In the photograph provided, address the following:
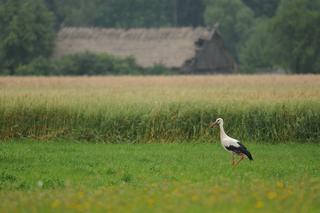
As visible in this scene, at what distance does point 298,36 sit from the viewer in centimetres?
6806

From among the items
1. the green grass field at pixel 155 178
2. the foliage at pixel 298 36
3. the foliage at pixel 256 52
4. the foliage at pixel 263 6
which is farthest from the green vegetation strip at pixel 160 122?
the foliage at pixel 263 6

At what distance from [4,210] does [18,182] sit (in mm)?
3967

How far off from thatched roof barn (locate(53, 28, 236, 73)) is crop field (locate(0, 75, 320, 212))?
34.9 m

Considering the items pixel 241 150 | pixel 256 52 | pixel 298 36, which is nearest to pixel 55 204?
pixel 241 150

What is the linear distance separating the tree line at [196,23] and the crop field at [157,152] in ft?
118

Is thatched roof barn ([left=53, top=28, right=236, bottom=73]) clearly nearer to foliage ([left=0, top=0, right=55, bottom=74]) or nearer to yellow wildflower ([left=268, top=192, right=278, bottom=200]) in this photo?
foliage ([left=0, top=0, right=55, bottom=74])

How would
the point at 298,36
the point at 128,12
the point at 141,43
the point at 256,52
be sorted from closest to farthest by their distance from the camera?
the point at 298,36 < the point at 141,43 < the point at 256,52 < the point at 128,12

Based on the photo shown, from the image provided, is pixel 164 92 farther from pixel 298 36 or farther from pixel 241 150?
pixel 298 36

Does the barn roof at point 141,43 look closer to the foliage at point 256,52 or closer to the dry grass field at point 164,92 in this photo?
the foliage at point 256,52

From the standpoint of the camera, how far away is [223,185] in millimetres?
15938

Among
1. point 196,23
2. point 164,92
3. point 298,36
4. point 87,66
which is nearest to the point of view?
point 164,92

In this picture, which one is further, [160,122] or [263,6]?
[263,6]

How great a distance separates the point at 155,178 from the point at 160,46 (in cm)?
5173

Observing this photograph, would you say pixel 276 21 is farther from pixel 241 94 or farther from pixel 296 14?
pixel 241 94
